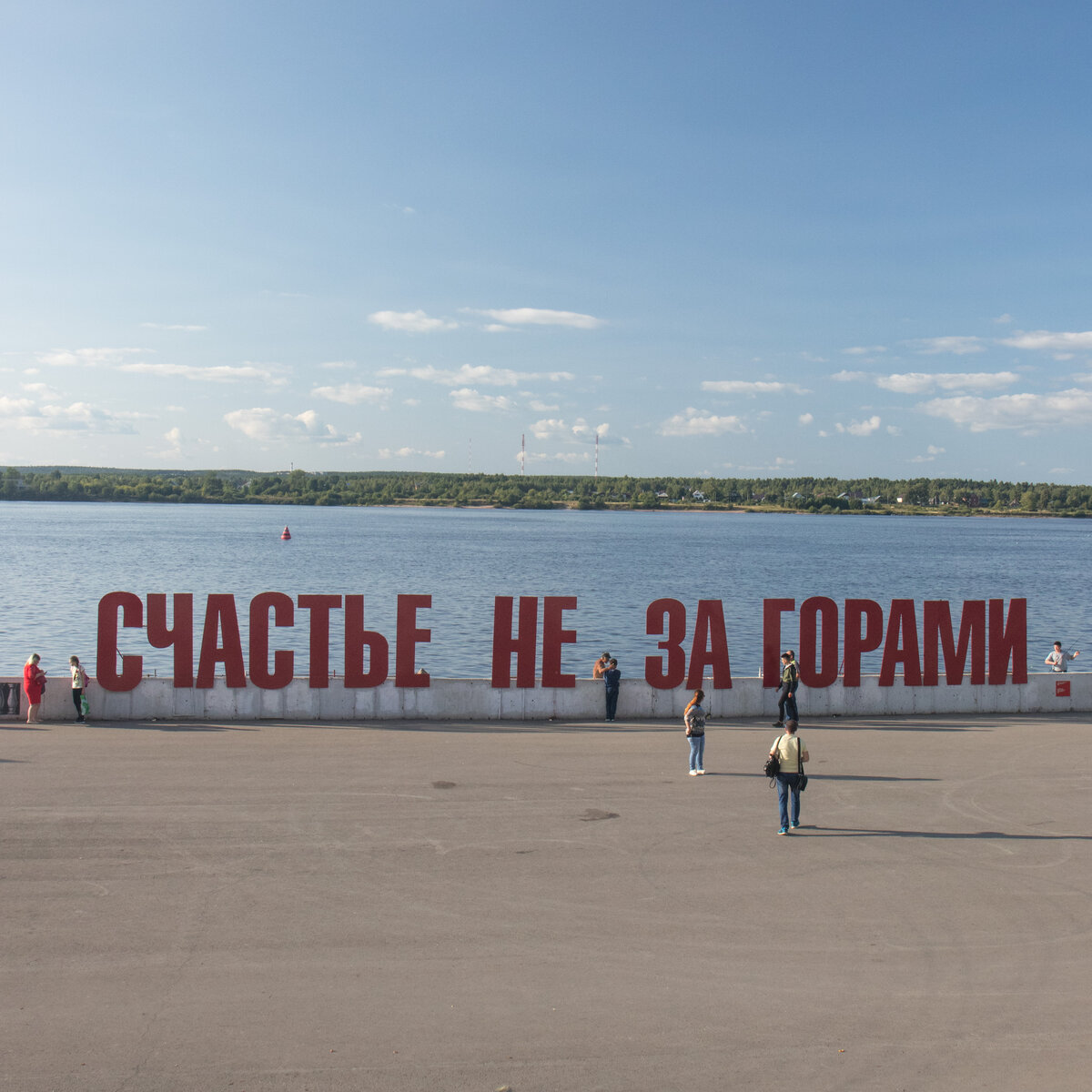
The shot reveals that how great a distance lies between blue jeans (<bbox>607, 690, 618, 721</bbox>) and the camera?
80.2ft

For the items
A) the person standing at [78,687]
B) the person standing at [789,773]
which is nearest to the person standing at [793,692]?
the person standing at [789,773]

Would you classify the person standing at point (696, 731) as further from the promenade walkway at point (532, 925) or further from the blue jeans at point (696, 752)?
the promenade walkway at point (532, 925)

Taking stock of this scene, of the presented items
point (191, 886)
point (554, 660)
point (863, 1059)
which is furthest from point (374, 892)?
point (554, 660)

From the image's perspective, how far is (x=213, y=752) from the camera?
773 inches

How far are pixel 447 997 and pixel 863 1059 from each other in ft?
12.3

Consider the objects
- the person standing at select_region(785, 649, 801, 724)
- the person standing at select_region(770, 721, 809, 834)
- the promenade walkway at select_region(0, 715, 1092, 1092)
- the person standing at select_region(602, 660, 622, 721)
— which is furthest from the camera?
the person standing at select_region(602, 660, 622, 721)

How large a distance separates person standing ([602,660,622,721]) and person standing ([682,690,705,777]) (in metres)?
6.00

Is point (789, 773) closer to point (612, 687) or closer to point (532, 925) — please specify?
point (532, 925)

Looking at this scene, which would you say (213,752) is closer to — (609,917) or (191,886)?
(191,886)

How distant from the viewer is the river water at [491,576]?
160ft

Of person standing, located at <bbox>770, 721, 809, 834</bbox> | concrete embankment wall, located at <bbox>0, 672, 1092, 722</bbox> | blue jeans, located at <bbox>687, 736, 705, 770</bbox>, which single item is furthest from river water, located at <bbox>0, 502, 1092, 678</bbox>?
person standing, located at <bbox>770, 721, 809, 834</bbox>

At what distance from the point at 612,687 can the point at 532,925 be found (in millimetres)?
13273

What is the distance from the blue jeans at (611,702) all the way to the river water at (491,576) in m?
15.5

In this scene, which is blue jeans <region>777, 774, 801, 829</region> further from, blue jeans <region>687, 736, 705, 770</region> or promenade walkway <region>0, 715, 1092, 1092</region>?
blue jeans <region>687, 736, 705, 770</region>
